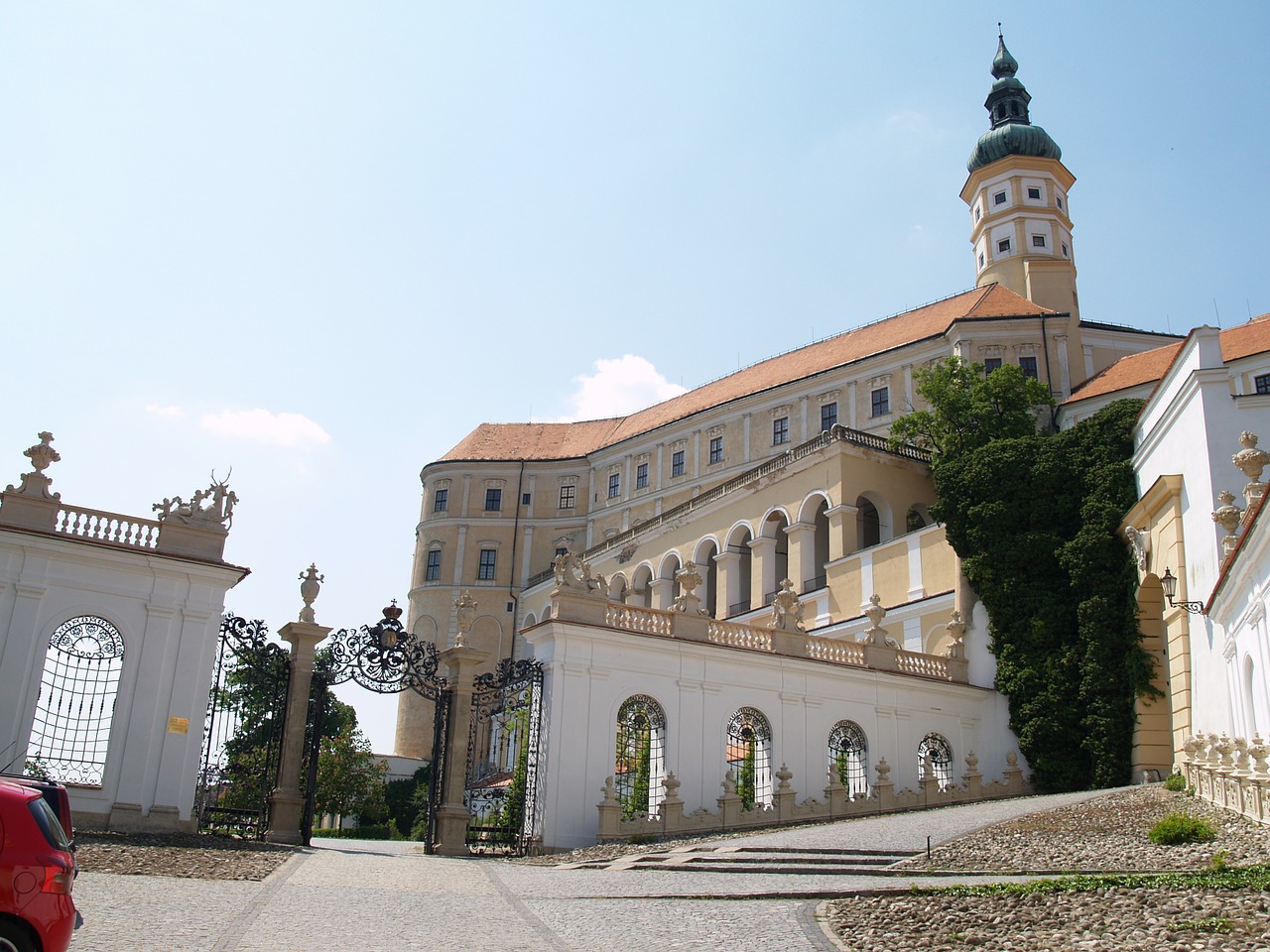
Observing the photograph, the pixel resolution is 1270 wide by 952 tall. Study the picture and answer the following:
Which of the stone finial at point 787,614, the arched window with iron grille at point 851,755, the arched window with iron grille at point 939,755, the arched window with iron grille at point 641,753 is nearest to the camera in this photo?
the arched window with iron grille at point 641,753

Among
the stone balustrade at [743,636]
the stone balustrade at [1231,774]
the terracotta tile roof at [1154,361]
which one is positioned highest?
the terracotta tile roof at [1154,361]

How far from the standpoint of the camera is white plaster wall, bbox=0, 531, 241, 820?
18.7 m

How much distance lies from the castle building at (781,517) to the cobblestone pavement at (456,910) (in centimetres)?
752

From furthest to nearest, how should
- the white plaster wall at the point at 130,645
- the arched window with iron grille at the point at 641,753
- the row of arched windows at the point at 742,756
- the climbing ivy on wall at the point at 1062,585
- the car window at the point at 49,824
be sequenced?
the climbing ivy on wall at the point at 1062,585
the row of arched windows at the point at 742,756
the arched window with iron grille at the point at 641,753
the white plaster wall at the point at 130,645
the car window at the point at 49,824

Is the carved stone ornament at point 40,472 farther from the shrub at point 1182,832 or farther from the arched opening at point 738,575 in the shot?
the arched opening at point 738,575

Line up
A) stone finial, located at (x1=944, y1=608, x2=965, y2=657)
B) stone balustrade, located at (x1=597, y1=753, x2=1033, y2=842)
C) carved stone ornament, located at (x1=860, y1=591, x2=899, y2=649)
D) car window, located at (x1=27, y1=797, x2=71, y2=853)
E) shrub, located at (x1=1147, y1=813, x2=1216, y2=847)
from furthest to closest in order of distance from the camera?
stone finial, located at (x1=944, y1=608, x2=965, y2=657) → carved stone ornament, located at (x1=860, y1=591, x2=899, y2=649) → stone balustrade, located at (x1=597, y1=753, x2=1033, y2=842) → shrub, located at (x1=1147, y1=813, x2=1216, y2=847) → car window, located at (x1=27, y1=797, x2=71, y2=853)

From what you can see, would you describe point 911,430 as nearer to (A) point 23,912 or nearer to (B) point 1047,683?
(B) point 1047,683

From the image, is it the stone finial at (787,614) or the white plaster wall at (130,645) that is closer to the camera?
the white plaster wall at (130,645)

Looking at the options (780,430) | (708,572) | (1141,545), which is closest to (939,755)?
(1141,545)

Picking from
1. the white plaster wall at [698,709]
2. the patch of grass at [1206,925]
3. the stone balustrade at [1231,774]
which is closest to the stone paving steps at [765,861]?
the white plaster wall at [698,709]

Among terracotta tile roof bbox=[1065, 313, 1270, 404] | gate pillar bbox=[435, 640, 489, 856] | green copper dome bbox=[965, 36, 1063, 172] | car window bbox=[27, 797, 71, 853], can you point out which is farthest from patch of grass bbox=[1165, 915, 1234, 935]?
green copper dome bbox=[965, 36, 1063, 172]

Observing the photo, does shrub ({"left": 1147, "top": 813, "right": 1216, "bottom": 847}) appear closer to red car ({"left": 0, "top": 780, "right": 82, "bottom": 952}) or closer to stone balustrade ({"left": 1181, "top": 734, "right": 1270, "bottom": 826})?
stone balustrade ({"left": 1181, "top": 734, "right": 1270, "bottom": 826})

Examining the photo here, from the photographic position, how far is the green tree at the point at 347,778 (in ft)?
133

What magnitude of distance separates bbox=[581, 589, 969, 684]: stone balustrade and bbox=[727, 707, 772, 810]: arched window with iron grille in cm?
151
